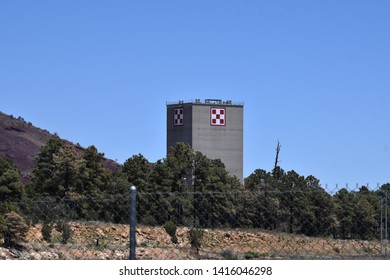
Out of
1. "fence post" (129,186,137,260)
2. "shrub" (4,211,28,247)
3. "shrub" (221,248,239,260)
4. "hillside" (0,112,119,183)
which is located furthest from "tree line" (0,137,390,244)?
"hillside" (0,112,119,183)

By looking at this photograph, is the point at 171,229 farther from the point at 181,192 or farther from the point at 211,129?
the point at 211,129

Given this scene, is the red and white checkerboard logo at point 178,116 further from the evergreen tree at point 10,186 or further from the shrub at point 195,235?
the shrub at point 195,235

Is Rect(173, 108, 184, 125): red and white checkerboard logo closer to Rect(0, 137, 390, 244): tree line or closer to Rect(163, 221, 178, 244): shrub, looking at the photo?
Rect(0, 137, 390, 244): tree line

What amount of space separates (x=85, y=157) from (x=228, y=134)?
3733 cm

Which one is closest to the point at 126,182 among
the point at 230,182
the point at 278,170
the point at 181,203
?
the point at 230,182

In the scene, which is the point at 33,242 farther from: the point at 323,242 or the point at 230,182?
the point at 230,182

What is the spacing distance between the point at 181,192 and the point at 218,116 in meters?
67.0

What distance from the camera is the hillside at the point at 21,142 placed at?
112125 mm

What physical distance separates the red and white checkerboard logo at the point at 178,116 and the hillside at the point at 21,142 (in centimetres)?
2854

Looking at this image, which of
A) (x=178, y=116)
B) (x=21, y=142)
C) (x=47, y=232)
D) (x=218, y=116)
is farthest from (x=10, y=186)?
(x=21, y=142)

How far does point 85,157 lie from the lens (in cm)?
4875

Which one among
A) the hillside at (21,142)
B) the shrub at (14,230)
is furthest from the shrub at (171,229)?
the hillside at (21,142)

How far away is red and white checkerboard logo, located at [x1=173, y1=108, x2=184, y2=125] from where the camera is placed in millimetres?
82562

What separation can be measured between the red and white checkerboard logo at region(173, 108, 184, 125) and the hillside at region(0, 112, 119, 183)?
28541 mm
